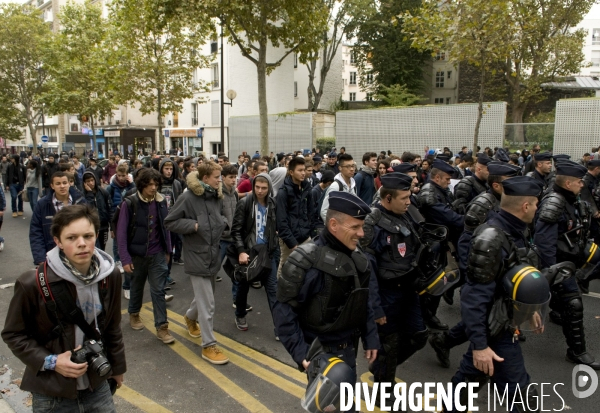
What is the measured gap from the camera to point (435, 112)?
24.0 metres

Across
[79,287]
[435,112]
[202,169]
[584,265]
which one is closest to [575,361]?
[584,265]

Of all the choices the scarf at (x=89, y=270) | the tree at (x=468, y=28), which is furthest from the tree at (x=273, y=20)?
the scarf at (x=89, y=270)

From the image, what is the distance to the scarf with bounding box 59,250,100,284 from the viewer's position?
248 cm

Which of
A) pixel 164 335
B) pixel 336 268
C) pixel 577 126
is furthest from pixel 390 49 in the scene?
pixel 336 268

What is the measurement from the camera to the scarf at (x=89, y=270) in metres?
2.48

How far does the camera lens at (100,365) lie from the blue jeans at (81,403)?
0.80 feet

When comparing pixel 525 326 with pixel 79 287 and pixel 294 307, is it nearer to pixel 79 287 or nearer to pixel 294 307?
pixel 294 307

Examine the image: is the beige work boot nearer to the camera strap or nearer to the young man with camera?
the young man with camera

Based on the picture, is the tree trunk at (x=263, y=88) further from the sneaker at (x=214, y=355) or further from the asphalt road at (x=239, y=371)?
the sneaker at (x=214, y=355)

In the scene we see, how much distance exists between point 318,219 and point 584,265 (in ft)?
10.8

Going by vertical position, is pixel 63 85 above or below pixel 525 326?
above

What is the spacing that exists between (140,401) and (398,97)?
35.5 metres

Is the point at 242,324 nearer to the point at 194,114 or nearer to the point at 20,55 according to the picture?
the point at 194,114

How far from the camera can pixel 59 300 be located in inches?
96.0
